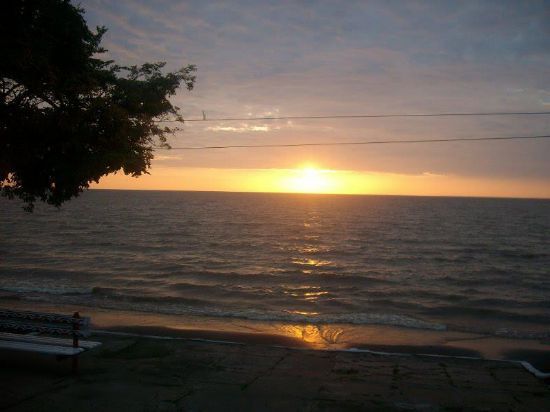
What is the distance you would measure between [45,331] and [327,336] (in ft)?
32.3

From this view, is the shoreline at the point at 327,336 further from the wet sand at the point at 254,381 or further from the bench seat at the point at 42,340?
the bench seat at the point at 42,340

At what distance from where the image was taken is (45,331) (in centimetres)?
989

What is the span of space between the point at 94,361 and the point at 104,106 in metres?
5.80

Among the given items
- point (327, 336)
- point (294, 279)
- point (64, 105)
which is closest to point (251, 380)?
point (64, 105)

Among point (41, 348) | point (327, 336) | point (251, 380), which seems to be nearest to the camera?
point (41, 348)

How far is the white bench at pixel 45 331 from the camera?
9531mm

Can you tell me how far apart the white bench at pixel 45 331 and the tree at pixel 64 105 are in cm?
260

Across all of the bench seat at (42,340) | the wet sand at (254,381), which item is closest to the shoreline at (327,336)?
the wet sand at (254,381)

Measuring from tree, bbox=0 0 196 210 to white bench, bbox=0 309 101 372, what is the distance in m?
2.60

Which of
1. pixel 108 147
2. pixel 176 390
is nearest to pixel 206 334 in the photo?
pixel 176 390

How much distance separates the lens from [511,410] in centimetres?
852

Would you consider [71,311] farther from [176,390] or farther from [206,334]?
[176,390]

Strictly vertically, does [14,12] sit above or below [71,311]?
above

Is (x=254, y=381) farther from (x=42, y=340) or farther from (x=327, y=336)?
(x=327, y=336)
